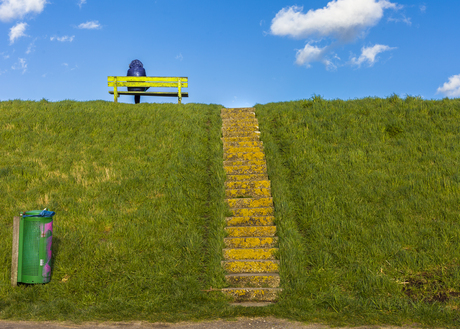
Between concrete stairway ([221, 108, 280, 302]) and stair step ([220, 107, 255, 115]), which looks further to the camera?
stair step ([220, 107, 255, 115])

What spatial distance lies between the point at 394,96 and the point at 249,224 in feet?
33.9

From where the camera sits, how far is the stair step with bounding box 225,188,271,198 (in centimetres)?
870

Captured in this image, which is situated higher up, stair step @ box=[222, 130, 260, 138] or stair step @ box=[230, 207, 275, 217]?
stair step @ box=[222, 130, 260, 138]

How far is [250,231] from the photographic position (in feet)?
24.3

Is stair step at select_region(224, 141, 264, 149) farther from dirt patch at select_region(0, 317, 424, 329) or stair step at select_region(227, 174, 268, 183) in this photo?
dirt patch at select_region(0, 317, 424, 329)

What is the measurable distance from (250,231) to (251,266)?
1016mm

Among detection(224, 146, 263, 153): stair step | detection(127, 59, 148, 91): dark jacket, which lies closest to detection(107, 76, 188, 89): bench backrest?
detection(127, 59, 148, 91): dark jacket

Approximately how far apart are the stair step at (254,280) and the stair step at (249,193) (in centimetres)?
275

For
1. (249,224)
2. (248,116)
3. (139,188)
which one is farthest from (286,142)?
(139,188)

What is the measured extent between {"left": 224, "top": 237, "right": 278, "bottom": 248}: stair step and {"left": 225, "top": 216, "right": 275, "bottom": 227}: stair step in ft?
1.85

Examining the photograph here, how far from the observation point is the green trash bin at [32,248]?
5.94 m

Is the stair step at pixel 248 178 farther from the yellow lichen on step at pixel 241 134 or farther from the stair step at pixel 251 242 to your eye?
the yellow lichen on step at pixel 241 134

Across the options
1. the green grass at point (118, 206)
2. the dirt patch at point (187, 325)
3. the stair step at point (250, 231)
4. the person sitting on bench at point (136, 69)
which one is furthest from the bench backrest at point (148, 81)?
the dirt patch at point (187, 325)

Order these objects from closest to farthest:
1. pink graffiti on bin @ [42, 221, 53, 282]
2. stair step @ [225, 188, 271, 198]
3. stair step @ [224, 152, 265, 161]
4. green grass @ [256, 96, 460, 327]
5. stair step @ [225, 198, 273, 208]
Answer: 1. green grass @ [256, 96, 460, 327]
2. pink graffiti on bin @ [42, 221, 53, 282]
3. stair step @ [225, 198, 273, 208]
4. stair step @ [225, 188, 271, 198]
5. stair step @ [224, 152, 265, 161]
